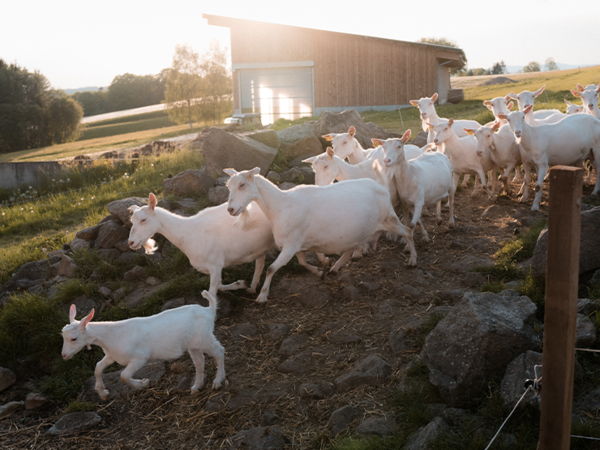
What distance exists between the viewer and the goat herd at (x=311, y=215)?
17.0ft

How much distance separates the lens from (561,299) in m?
2.84

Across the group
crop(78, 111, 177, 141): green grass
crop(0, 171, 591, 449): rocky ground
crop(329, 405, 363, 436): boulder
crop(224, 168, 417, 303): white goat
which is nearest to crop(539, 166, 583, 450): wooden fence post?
crop(0, 171, 591, 449): rocky ground

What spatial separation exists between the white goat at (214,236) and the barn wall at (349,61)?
24.3 meters

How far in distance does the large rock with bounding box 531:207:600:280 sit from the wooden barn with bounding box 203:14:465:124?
25.3 meters

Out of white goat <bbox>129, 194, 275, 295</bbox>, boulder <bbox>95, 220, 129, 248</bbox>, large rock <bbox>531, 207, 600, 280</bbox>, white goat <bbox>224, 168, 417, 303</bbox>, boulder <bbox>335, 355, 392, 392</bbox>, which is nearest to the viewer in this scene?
boulder <bbox>335, 355, 392, 392</bbox>

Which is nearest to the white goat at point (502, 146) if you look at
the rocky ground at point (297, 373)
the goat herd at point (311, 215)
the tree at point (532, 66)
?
the goat herd at point (311, 215)

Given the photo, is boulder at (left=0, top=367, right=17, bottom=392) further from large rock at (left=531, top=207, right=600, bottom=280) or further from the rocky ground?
large rock at (left=531, top=207, right=600, bottom=280)

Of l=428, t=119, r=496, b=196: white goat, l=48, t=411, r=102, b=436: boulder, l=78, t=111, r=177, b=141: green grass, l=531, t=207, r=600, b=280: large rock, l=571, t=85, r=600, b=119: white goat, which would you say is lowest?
l=48, t=411, r=102, b=436: boulder

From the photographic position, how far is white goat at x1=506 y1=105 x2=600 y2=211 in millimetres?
9852

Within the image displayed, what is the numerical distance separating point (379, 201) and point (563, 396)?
478cm

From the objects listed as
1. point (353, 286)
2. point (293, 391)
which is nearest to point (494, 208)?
point (353, 286)

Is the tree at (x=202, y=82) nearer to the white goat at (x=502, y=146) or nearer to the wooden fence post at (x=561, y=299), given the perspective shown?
the white goat at (x=502, y=146)

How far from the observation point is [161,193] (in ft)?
36.4

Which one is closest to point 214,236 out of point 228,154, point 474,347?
point 474,347
